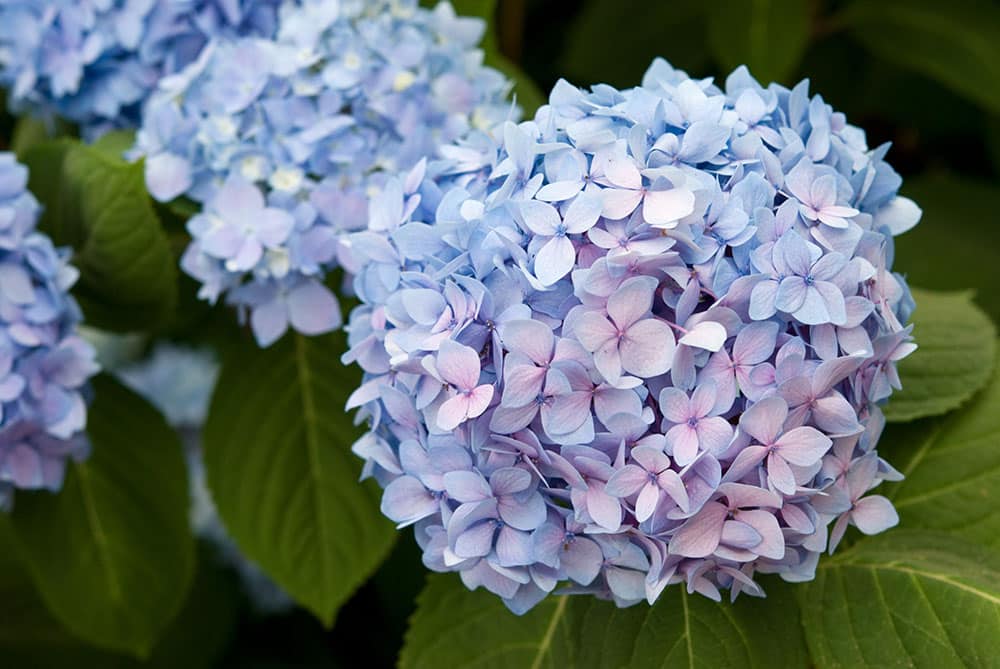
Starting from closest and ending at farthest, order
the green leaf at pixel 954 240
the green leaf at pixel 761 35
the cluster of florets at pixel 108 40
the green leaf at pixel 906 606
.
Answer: the green leaf at pixel 906 606 → the cluster of florets at pixel 108 40 → the green leaf at pixel 761 35 → the green leaf at pixel 954 240

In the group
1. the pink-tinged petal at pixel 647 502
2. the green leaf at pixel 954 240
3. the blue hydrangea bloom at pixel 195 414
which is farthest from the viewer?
the blue hydrangea bloom at pixel 195 414

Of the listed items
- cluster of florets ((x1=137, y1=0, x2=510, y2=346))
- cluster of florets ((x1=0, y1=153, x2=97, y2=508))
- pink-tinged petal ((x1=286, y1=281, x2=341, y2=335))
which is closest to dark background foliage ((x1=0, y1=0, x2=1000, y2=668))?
cluster of florets ((x1=137, y1=0, x2=510, y2=346))

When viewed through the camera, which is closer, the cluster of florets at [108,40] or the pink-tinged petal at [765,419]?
the pink-tinged petal at [765,419]

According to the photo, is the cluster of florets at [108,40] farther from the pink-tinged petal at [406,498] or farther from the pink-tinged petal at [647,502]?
the pink-tinged petal at [647,502]

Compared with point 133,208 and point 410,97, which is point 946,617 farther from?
point 133,208

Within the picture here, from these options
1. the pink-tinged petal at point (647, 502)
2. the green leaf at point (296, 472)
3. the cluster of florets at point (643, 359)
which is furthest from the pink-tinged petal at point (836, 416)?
the green leaf at point (296, 472)
